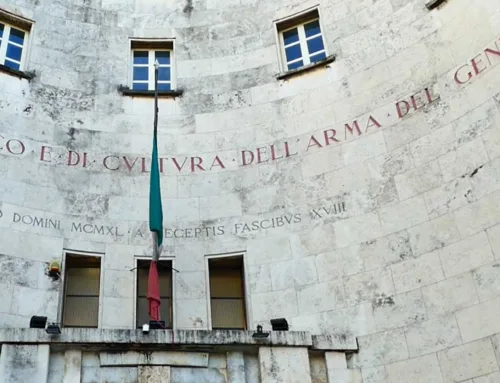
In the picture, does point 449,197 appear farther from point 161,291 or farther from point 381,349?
point 161,291

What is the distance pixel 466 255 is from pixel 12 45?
12.5 metres

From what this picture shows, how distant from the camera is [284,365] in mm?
11945

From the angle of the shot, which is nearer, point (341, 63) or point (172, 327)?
point (172, 327)

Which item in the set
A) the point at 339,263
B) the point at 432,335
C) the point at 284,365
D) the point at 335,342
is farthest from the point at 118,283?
the point at 432,335

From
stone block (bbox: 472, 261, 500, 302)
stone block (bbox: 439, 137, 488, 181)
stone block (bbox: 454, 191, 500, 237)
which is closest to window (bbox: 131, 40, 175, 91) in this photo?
stone block (bbox: 439, 137, 488, 181)

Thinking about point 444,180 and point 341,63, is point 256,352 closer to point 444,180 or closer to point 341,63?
point 444,180

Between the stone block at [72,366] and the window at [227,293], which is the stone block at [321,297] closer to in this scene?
the window at [227,293]

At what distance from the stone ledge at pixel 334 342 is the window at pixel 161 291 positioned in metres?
3.44

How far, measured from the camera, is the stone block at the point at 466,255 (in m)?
12.7

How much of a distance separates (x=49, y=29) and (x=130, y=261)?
7.17m

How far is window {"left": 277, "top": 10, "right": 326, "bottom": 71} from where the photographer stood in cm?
1773

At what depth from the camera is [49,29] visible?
18000 millimetres

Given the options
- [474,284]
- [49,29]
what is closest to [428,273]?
[474,284]

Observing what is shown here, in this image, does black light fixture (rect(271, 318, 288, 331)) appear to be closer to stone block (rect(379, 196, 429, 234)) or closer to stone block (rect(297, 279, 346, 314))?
stone block (rect(297, 279, 346, 314))
